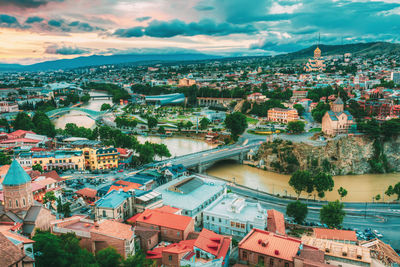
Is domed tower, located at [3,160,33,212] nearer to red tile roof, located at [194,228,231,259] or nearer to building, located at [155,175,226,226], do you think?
building, located at [155,175,226,226]

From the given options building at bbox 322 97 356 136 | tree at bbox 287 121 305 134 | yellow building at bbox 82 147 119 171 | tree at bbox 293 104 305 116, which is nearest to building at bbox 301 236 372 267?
yellow building at bbox 82 147 119 171

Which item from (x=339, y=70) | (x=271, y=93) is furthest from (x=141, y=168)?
(x=339, y=70)

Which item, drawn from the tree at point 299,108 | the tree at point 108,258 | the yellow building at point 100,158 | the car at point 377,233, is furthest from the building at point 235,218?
the tree at point 299,108

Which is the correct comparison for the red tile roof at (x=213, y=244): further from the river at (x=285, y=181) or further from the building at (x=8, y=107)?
the building at (x=8, y=107)

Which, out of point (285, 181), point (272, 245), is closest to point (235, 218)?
point (272, 245)

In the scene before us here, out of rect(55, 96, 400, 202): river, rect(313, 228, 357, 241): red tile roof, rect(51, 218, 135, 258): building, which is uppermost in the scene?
rect(51, 218, 135, 258): building

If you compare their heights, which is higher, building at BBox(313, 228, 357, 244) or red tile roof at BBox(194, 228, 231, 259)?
red tile roof at BBox(194, 228, 231, 259)

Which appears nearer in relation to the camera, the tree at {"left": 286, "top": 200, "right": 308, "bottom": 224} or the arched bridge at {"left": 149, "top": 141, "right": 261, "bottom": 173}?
the tree at {"left": 286, "top": 200, "right": 308, "bottom": 224}
